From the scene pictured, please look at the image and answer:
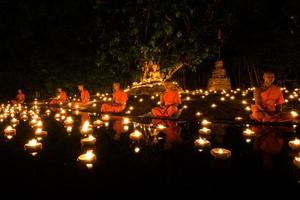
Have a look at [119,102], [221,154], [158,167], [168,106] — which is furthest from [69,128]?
[221,154]

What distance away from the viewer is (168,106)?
7695 millimetres

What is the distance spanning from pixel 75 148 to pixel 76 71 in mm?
13150

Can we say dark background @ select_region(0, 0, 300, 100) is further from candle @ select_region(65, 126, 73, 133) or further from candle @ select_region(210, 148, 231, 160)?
candle @ select_region(210, 148, 231, 160)

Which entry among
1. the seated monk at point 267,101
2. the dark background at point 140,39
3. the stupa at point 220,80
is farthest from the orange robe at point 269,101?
the stupa at point 220,80

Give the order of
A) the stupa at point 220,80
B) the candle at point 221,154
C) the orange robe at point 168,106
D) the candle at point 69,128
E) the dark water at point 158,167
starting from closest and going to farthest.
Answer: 1. the dark water at point 158,167
2. the candle at point 221,154
3. the candle at point 69,128
4. the orange robe at point 168,106
5. the stupa at point 220,80

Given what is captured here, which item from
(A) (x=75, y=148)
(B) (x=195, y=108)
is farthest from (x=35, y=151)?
(B) (x=195, y=108)

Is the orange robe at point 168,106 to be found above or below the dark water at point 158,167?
above

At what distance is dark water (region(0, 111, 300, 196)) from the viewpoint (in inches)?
112

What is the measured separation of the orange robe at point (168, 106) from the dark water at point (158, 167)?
97.6 inches

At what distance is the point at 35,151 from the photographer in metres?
4.31

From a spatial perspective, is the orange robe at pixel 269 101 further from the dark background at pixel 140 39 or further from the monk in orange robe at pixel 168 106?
the dark background at pixel 140 39

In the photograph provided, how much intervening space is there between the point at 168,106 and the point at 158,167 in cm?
433

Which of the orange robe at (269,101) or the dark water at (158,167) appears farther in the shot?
the orange robe at (269,101)

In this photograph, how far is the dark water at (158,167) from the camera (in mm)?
2838
